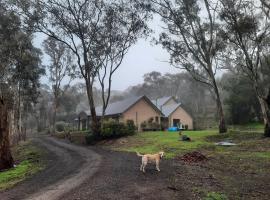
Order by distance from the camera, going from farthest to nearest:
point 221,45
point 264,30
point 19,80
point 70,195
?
1. point 19,80
2. point 221,45
3. point 264,30
4. point 70,195

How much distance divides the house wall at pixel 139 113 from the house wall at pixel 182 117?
4175 millimetres

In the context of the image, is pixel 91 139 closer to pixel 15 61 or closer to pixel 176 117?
pixel 15 61

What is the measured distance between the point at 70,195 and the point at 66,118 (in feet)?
291

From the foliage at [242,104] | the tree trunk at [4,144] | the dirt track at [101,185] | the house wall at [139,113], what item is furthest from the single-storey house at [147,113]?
the dirt track at [101,185]

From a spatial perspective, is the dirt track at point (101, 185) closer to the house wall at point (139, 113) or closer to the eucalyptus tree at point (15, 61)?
the eucalyptus tree at point (15, 61)

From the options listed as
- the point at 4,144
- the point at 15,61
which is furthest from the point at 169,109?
the point at 4,144

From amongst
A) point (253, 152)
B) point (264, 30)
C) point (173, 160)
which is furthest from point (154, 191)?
point (264, 30)

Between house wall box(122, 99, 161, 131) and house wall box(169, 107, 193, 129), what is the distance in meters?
4.18

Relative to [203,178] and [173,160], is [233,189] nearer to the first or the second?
[203,178]

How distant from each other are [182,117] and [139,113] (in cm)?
1016

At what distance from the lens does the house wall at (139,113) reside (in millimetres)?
55578

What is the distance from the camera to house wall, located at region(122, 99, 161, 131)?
55.6m

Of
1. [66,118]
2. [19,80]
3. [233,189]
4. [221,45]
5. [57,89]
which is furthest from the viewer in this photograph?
[66,118]

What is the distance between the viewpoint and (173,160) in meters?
21.1
